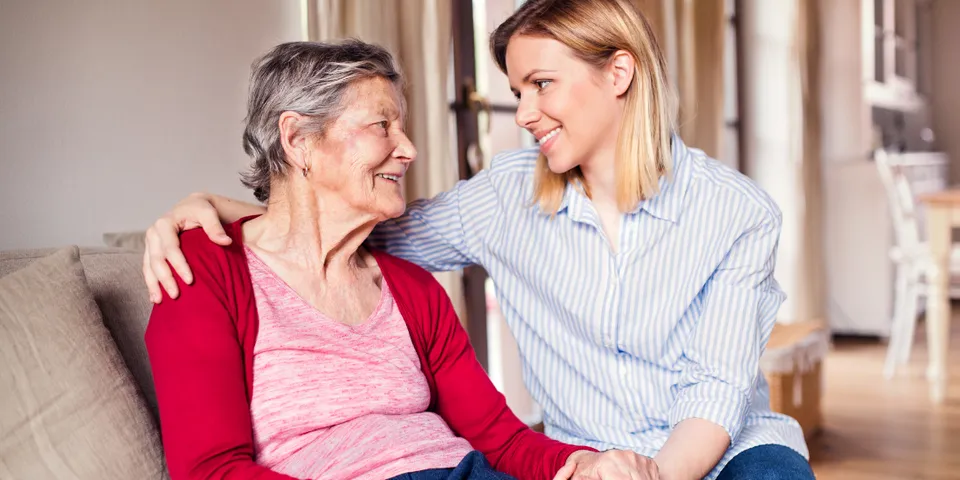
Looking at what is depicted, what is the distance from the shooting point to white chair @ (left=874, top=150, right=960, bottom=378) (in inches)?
171

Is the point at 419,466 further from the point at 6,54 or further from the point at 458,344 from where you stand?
the point at 6,54

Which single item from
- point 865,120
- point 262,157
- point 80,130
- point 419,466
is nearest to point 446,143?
point 80,130

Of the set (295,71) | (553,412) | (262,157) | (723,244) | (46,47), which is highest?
(46,47)

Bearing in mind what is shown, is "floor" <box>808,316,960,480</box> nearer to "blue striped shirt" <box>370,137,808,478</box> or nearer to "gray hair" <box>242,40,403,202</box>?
"blue striped shirt" <box>370,137,808,478</box>

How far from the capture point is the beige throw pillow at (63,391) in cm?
109

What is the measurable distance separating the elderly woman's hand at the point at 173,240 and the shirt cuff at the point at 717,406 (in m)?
0.73

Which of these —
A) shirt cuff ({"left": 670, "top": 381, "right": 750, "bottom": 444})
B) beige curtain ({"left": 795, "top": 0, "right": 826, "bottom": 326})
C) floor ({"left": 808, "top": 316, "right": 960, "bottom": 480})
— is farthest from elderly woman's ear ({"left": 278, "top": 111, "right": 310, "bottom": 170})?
beige curtain ({"left": 795, "top": 0, "right": 826, "bottom": 326})

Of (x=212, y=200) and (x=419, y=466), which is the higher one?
(x=212, y=200)

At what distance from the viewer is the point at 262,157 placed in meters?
1.41

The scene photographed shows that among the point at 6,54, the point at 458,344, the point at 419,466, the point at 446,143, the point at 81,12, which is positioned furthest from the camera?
the point at 446,143

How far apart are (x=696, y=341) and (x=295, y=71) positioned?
0.75 meters

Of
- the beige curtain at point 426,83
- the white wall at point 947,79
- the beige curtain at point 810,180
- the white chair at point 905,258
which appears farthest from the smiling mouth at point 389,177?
the white wall at point 947,79

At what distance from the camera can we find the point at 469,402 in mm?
1499

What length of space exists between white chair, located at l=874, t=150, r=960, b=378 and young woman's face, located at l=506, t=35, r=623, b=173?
9.86 feet
